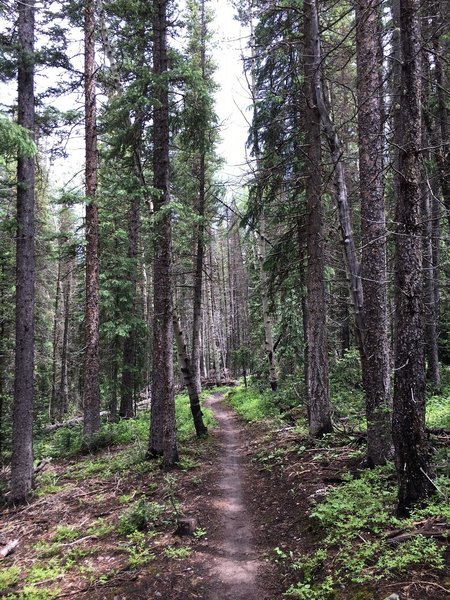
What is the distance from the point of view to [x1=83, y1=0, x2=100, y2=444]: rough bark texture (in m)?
12.3

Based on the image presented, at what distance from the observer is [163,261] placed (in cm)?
952

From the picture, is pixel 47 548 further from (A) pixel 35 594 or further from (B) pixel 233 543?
(B) pixel 233 543

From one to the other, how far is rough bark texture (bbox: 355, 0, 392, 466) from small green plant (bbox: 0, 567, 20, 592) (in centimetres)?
543

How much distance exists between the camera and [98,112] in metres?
14.0

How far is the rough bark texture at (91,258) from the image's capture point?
1234 centimetres

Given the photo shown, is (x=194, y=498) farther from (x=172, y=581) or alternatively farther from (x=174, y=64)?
(x=174, y=64)

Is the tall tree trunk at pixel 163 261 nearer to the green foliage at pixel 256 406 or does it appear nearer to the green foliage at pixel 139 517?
the green foliage at pixel 139 517

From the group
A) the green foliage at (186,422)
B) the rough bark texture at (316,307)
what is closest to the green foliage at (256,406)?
the green foliage at (186,422)

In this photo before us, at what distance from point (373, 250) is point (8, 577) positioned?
23.0 feet

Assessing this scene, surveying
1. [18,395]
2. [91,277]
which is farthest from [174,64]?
[18,395]

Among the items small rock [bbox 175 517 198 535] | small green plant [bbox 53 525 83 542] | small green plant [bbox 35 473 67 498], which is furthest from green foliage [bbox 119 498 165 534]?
small green plant [bbox 35 473 67 498]

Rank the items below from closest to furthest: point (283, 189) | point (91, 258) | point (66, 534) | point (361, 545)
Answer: point (361, 545)
point (66, 534)
point (283, 189)
point (91, 258)

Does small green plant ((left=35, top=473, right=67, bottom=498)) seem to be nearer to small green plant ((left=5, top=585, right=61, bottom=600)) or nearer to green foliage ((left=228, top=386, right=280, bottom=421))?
small green plant ((left=5, top=585, right=61, bottom=600))

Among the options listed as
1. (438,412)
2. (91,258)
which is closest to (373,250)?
(438,412)
